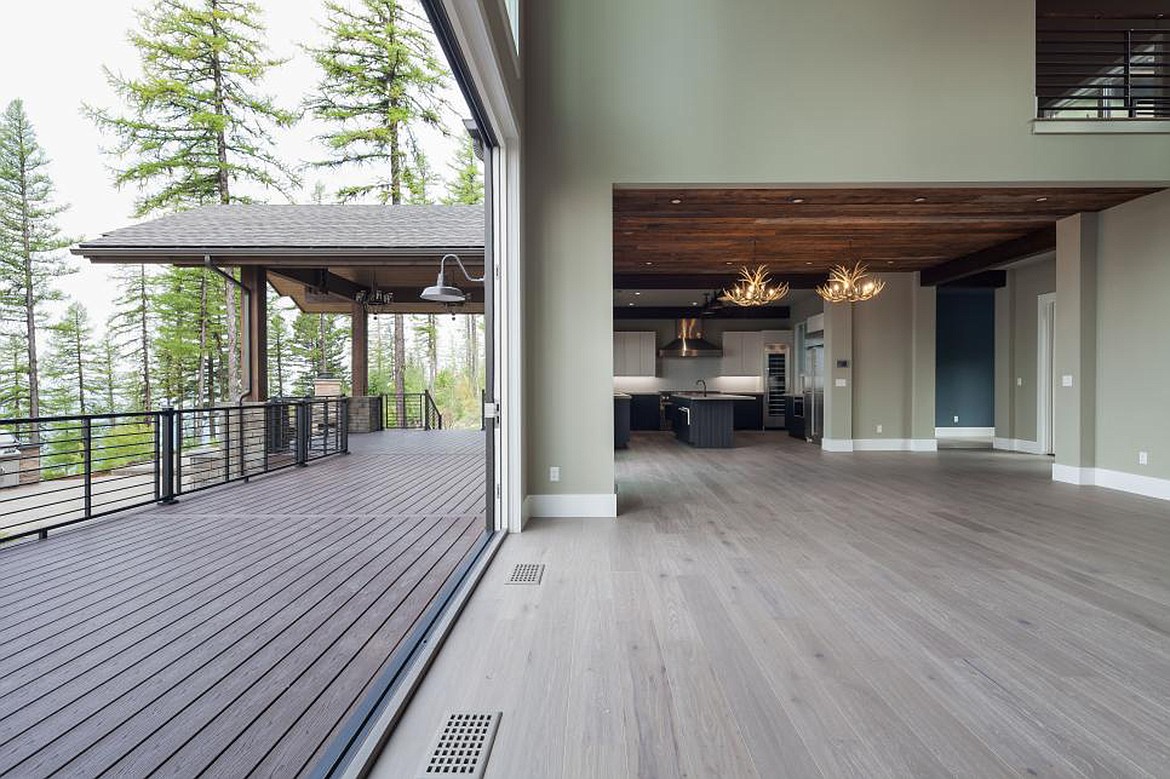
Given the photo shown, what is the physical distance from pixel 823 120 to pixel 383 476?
5572 millimetres

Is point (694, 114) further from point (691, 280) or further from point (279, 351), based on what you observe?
point (279, 351)

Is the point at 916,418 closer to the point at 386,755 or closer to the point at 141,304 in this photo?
the point at 386,755

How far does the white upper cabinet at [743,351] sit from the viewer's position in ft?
42.1

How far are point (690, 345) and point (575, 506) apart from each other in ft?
28.2

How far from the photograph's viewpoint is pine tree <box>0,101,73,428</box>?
7547 millimetres

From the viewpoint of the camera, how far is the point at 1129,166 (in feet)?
15.0

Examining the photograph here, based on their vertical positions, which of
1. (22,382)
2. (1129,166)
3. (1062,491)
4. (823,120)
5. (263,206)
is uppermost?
(263,206)

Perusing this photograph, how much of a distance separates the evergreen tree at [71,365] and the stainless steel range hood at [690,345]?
1293 centimetres

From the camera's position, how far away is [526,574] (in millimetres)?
2996

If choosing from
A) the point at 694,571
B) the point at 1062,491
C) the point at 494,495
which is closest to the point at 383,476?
the point at 494,495

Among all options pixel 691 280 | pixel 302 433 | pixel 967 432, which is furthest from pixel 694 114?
pixel 967 432

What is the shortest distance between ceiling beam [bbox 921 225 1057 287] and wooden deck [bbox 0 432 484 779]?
715cm

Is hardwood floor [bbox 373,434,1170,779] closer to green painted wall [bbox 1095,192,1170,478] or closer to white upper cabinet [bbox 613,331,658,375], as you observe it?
green painted wall [bbox 1095,192,1170,478]

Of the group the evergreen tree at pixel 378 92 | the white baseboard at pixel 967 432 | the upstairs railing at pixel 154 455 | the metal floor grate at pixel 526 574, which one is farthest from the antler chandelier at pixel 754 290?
the evergreen tree at pixel 378 92
